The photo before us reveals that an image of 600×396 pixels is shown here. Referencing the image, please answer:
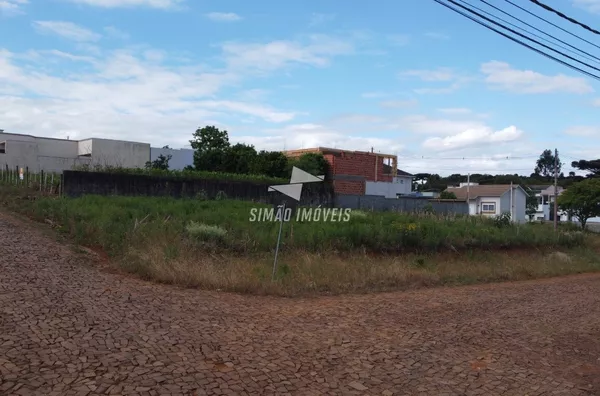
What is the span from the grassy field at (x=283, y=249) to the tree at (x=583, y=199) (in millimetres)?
23980

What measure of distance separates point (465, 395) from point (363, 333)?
2085mm

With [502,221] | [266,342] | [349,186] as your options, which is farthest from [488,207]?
[266,342]

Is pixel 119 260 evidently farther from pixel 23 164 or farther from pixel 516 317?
pixel 23 164

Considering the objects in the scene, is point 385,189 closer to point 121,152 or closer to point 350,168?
point 350,168

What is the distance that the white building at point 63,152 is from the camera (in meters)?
42.9

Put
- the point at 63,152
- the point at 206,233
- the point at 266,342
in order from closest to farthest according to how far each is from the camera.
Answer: the point at 266,342 → the point at 206,233 → the point at 63,152

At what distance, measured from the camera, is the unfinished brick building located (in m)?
39.4

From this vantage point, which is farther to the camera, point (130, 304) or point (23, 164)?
point (23, 164)

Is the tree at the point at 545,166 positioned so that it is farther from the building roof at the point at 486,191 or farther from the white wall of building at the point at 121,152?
the white wall of building at the point at 121,152

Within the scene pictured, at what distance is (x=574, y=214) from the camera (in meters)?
44.6

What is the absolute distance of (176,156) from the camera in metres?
51.1

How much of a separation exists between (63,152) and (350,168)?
2801 centimetres

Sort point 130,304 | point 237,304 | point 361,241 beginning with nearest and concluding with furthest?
1. point 130,304
2. point 237,304
3. point 361,241

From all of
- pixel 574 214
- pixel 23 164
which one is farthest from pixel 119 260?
pixel 574 214
